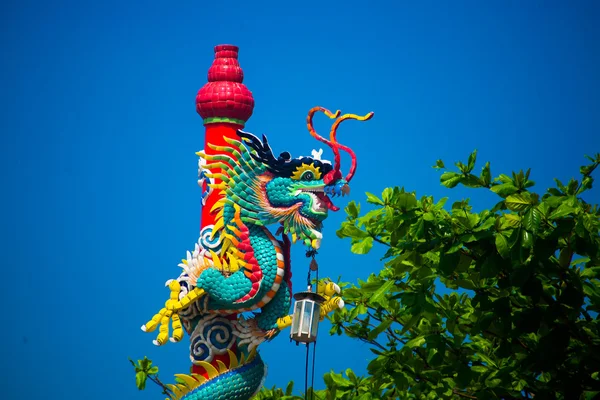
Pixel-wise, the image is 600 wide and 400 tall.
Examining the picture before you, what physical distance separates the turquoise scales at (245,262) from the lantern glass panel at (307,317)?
1582mm

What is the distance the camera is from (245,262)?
456 inches

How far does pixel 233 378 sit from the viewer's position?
11.7m

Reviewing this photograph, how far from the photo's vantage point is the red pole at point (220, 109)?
474 inches

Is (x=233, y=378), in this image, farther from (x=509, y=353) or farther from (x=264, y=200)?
(x=509, y=353)

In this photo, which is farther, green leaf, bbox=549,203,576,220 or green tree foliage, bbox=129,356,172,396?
green tree foliage, bbox=129,356,172,396

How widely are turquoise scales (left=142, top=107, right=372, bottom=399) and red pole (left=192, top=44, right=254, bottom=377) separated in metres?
0.20

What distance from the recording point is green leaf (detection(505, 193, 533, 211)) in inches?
326

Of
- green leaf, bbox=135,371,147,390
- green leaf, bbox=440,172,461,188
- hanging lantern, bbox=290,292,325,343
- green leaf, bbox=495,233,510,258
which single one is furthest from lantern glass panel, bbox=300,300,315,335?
green leaf, bbox=135,371,147,390

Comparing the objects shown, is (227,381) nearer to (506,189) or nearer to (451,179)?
(451,179)

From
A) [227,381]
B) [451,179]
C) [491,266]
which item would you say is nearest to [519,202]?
[491,266]

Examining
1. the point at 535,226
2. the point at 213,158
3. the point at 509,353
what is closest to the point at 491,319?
the point at 509,353

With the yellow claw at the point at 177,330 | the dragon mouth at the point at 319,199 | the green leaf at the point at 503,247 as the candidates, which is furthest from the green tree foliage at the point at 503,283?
the yellow claw at the point at 177,330

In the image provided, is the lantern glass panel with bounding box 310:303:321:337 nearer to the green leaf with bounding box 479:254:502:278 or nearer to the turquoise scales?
the turquoise scales

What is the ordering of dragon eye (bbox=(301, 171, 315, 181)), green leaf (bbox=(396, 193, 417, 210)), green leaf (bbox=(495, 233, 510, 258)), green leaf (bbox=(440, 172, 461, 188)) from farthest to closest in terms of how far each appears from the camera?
1. dragon eye (bbox=(301, 171, 315, 181))
2. green leaf (bbox=(440, 172, 461, 188))
3. green leaf (bbox=(396, 193, 417, 210))
4. green leaf (bbox=(495, 233, 510, 258))
